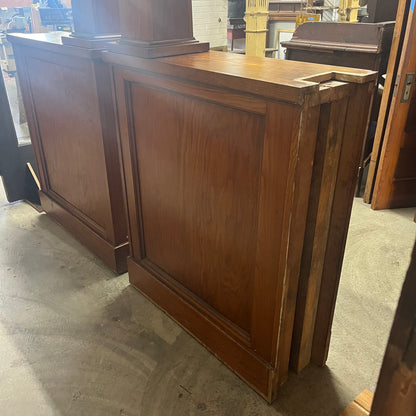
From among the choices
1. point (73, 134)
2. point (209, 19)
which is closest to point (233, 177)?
point (73, 134)

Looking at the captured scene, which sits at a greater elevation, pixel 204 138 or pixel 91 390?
pixel 204 138

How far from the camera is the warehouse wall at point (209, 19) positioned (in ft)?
14.6

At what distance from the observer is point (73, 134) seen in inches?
86.2

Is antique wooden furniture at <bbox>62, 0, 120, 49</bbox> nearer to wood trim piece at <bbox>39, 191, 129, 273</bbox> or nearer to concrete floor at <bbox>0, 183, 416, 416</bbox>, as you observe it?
wood trim piece at <bbox>39, 191, 129, 273</bbox>

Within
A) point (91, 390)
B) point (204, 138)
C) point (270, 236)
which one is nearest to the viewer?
point (270, 236)

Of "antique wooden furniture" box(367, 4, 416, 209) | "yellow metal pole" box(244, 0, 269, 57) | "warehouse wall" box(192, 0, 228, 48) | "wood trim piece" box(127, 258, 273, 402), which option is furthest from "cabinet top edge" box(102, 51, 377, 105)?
"yellow metal pole" box(244, 0, 269, 57)

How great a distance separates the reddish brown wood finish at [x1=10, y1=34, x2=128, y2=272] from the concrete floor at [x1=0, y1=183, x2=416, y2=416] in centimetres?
22

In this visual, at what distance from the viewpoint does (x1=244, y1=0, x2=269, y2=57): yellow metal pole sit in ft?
19.4

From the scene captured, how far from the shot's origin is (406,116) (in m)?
2.65

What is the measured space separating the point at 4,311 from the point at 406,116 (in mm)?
2654

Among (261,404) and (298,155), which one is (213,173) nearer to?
(298,155)

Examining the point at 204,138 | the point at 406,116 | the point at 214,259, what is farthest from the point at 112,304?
the point at 406,116

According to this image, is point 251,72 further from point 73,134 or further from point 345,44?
point 345,44

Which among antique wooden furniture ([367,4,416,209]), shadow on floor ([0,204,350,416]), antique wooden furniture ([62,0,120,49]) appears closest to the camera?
shadow on floor ([0,204,350,416])
